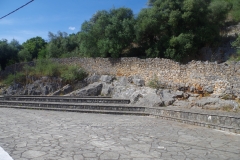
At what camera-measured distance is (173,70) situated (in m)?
14.8

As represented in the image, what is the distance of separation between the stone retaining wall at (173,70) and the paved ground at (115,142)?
5077 mm

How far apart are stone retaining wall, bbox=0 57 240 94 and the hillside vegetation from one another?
1033mm

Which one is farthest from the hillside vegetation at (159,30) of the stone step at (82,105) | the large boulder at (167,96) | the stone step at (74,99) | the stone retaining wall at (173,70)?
the stone step at (82,105)

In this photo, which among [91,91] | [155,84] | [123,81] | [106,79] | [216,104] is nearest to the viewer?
[216,104]

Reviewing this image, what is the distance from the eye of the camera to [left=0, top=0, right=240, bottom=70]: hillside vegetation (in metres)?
17.1

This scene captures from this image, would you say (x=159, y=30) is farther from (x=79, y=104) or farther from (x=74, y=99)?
(x=79, y=104)

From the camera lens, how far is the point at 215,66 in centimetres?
1279

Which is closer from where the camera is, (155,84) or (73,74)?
(155,84)

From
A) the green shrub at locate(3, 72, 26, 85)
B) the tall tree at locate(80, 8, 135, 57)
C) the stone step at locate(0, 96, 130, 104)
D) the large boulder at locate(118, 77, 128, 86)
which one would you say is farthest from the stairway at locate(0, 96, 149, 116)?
the tall tree at locate(80, 8, 135, 57)

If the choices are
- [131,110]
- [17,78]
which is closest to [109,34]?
[131,110]

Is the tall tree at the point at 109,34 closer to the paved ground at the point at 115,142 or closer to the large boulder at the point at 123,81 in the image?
the large boulder at the point at 123,81

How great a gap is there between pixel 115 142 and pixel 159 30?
13.6 m

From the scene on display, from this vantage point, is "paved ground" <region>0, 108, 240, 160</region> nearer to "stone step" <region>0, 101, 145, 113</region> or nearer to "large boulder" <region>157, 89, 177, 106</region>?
"stone step" <region>0, 101, 145, 113</region>

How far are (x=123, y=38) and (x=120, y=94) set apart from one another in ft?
17.0
